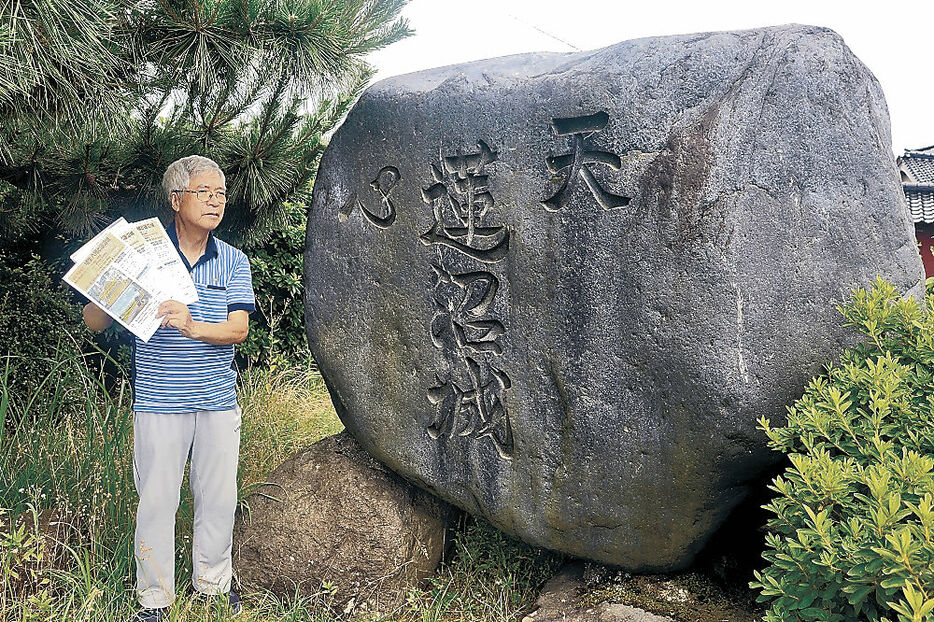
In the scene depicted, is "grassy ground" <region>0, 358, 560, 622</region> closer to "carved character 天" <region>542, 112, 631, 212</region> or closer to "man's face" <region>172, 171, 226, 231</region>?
"man's face" <region>172, 171, 226, 231</region>

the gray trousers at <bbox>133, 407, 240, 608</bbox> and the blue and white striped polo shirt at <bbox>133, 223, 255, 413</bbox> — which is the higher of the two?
the blue and white striped polo shirt at <bbox>133, 223, 255, 413</bbox>

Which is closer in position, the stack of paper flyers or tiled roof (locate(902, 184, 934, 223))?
the stack of paper flyers

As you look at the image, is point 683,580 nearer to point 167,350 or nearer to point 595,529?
point 595,529

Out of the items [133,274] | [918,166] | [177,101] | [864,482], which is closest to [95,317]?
[133,274]

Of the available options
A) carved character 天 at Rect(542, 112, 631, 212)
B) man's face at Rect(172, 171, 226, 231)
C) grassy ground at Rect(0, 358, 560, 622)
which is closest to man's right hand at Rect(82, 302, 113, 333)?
man's face at Rect(172, 171, 226, 231)

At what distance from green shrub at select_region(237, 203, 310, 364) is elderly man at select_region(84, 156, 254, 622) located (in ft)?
9.35

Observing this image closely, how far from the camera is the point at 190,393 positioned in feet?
8.64

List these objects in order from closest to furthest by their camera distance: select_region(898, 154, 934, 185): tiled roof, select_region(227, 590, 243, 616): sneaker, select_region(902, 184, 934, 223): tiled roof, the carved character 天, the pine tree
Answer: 1. the carved character 天
2. select_region(227, 590, 243, 616): sneaker
3. the pine tree
4. select_region(902, 184, 934, 223): tiled roof
5. select_region(898, 154, 934, 185): tiled roof

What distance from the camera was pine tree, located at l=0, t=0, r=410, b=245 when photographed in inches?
119

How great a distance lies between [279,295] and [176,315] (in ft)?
11.4

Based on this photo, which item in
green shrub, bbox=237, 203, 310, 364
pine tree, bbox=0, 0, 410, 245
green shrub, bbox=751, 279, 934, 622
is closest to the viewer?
green shrub, bbox=751, 279, 934, 622

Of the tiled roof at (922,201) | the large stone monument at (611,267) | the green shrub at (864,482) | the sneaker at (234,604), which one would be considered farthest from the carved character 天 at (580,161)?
the tiled roof at (922,201)

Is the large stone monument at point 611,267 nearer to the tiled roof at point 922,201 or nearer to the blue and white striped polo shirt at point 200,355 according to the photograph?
the blue and white striped polo shirt at point 200,355

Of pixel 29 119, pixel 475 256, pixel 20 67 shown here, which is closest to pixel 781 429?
pixel 475 256
